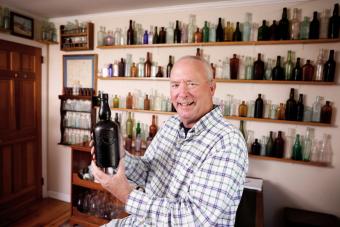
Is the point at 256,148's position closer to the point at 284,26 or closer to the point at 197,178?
the point at 284,26

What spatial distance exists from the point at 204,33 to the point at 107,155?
6.97ft

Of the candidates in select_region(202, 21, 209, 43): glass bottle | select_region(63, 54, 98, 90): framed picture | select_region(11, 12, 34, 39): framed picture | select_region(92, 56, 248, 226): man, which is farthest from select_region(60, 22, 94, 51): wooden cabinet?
select_region(92, 56, 248, 226): man

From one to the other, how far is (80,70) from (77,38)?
17.2 inches

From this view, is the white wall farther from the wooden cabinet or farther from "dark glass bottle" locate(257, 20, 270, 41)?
the wooden cabinet

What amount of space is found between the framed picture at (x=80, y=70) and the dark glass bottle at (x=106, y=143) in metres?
2.53

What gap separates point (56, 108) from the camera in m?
3.68

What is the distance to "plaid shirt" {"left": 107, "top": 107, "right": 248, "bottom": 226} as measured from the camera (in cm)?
86

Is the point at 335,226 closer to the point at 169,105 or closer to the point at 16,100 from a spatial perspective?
the point at 169,105

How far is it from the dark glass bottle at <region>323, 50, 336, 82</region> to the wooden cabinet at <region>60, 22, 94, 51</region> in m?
2.78

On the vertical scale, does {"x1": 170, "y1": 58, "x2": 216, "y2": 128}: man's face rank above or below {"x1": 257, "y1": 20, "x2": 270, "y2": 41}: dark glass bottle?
below

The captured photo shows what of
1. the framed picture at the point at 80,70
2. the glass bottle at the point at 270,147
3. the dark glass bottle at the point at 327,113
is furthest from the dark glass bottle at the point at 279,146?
the framed picture at the point at 80,70

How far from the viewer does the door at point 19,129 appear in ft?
9.98

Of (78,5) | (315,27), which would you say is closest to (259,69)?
(315,27)

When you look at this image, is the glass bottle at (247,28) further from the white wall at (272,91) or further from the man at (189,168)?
the man at (189,168)
